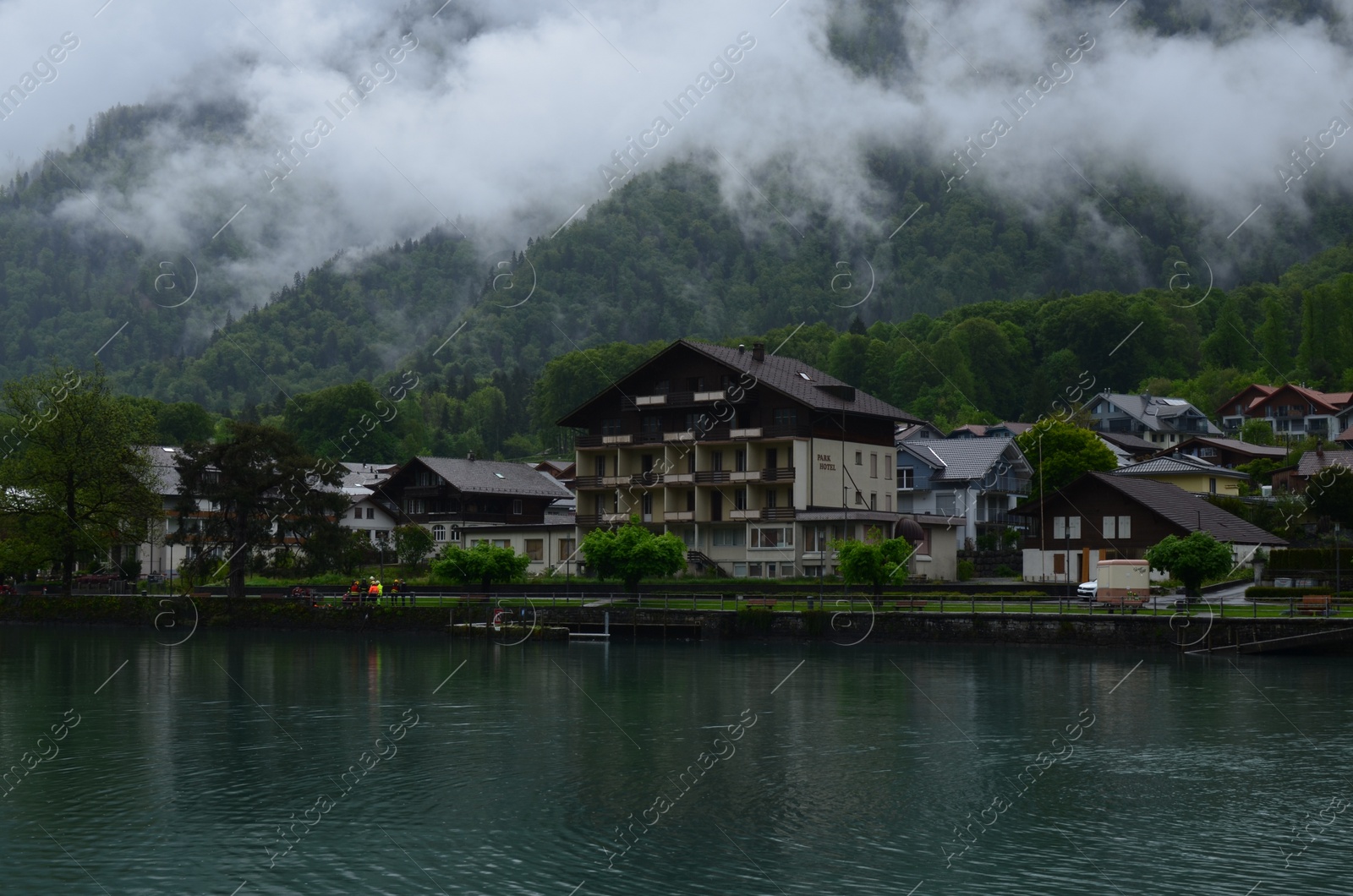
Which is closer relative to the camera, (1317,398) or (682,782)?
(682,782)

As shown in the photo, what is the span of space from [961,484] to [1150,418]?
7530cm

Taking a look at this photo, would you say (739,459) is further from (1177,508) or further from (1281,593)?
(1281,593)

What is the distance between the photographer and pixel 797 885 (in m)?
24.2

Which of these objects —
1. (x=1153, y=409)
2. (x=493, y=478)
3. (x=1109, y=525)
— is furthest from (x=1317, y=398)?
(x=493, y=478)

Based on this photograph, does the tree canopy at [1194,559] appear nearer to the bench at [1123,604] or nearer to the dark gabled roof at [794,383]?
the bench at [1123,604]

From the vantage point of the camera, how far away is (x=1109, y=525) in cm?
9000

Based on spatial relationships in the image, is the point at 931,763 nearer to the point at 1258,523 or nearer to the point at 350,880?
the point at 350,880

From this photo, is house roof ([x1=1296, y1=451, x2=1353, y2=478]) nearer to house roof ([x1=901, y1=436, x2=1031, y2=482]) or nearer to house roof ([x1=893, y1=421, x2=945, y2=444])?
house roof ([x1=901, y1=436, x2=1031, y2=482])

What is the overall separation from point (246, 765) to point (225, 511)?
5793 cm

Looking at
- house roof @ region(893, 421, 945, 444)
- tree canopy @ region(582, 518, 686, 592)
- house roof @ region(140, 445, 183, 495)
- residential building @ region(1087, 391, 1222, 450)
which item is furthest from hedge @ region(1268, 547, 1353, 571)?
residential building @ region(1087, 391, 1222, 450)

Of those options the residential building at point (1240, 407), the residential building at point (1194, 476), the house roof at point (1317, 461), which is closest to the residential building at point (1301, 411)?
the residential building at point (1240, 407)

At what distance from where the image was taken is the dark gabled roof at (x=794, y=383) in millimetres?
99062

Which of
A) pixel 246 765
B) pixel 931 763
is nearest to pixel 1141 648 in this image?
pixel 931 763

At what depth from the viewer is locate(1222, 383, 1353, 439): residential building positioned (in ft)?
578
